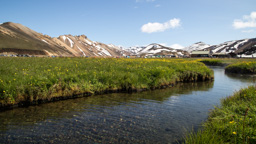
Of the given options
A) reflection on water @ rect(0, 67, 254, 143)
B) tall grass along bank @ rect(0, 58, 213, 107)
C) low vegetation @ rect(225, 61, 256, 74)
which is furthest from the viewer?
low vegetation @ rect(225, 61, 256, 74)

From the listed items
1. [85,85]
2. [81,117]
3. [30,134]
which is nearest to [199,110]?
[81,117]

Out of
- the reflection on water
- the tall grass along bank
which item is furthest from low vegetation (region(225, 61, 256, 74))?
the reflection on water

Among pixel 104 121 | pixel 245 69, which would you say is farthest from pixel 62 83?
pixel 245 69

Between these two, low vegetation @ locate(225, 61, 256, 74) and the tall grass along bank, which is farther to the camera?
low vegetation @ locate(225, 61, 256, 74)

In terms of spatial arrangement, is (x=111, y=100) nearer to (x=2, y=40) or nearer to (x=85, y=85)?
(x=85, y=85)

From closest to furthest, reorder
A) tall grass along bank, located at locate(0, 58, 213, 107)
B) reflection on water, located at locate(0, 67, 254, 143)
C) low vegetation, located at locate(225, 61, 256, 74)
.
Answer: reflection on water, located at locate(0, 67, 254, 143), tall grass along bank, located at locate(0, 58, 213, 107), low vegetation, located at locate(225, 61, 256, 74)

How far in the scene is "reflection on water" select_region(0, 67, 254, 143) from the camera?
738 cm

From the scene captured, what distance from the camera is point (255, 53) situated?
113m

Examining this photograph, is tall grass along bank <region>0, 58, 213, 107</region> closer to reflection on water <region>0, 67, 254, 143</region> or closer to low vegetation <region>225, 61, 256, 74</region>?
reflection on water <region>0, 67, 254, 143</region>

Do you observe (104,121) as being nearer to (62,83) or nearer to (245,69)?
(62,83)

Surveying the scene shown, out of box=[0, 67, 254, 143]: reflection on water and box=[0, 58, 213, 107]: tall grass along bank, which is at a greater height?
box=[0, 58, 213, 107]: tall grass along bank

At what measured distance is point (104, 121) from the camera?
9125 mm

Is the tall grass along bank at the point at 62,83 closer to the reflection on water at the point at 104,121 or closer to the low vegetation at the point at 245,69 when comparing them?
the reflection on water at the point at 104,121

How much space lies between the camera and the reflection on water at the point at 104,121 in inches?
290
